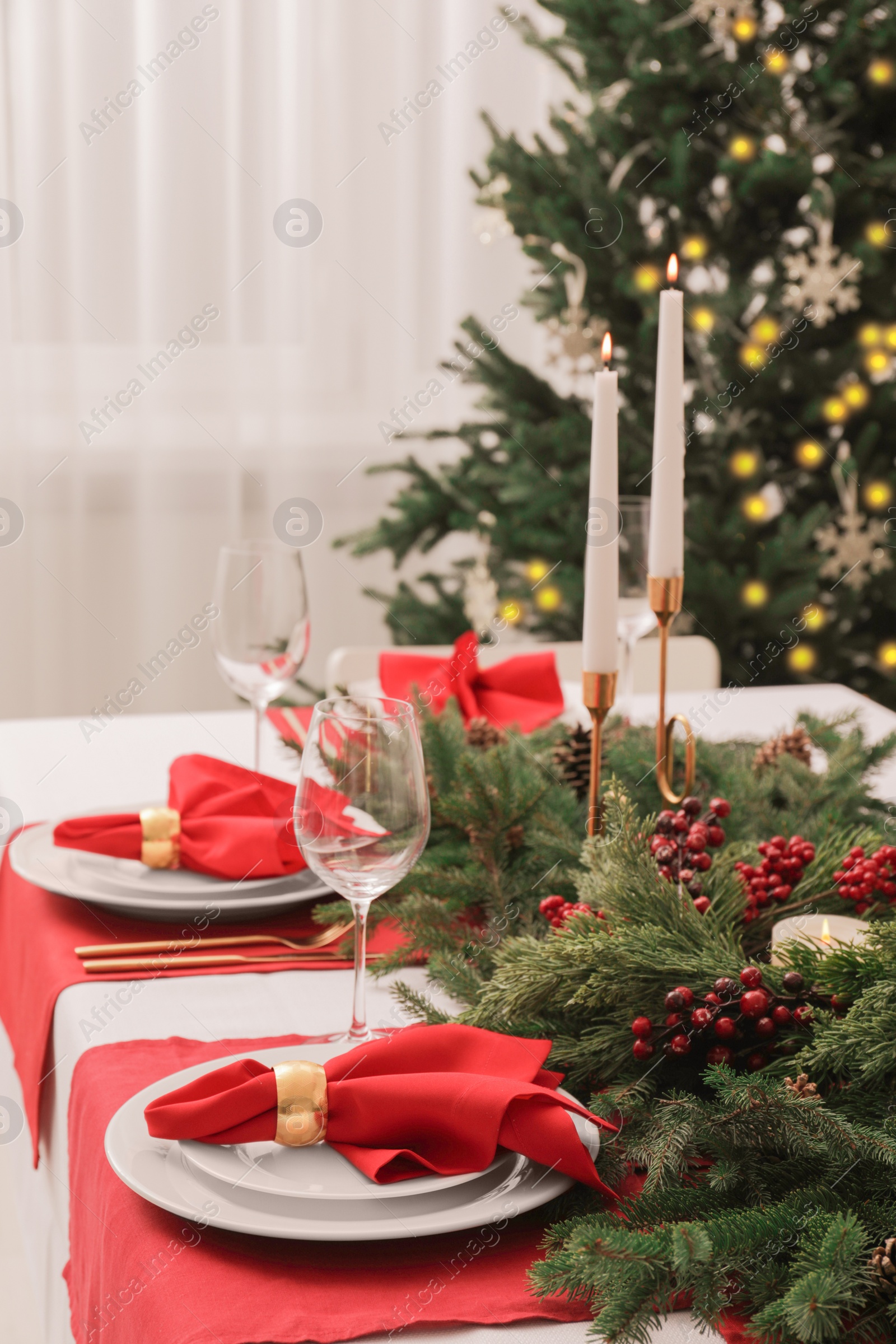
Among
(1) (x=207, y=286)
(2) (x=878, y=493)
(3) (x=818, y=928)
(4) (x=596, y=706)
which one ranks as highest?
(1) (x=207, y=286)

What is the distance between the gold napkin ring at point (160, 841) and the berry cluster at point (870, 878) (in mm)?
458

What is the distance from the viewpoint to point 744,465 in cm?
242

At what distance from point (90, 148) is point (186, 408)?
1.87ft

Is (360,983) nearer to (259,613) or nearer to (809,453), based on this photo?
(259,613)

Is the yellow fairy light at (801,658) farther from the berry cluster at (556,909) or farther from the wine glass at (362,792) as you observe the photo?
the wine glass at (362,792)

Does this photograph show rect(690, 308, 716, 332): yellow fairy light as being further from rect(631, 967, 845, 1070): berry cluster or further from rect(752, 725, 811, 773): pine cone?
rect(631, 967, 845, 1070): berry cluster

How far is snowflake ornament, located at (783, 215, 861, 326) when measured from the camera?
2340mm

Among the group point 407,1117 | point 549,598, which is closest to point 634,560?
point 407,1117

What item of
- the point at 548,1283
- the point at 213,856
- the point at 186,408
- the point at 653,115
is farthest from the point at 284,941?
the point at 186,408

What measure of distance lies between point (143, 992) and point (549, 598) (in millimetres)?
1694

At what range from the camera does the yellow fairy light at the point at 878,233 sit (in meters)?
→ 2.37

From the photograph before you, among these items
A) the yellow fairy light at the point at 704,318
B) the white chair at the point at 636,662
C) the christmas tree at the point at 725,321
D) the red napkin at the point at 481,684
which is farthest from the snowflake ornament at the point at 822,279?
the red napkin at the point at 481,684

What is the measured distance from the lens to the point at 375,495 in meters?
3.14

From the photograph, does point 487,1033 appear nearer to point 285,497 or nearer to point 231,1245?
point 231,1245
